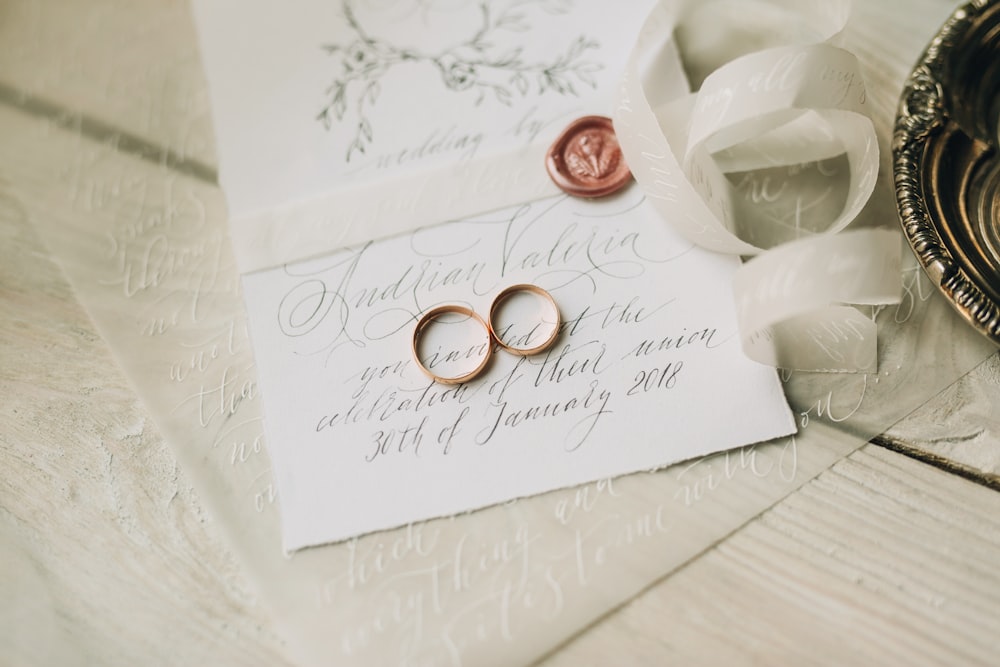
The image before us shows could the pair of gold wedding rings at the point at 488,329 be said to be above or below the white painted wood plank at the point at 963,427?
above

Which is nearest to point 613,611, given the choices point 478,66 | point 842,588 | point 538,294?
point 842,588

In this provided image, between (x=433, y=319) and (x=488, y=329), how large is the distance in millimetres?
55

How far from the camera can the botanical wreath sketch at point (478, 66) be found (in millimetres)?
793

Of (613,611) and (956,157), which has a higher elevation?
(956,157)

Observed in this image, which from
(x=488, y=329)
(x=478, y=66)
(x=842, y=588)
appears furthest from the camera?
(x=478, y=66)

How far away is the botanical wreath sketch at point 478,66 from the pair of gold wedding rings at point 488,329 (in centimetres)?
22

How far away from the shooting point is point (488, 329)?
0.67m

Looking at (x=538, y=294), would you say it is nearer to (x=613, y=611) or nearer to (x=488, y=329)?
(x=488, y=329)

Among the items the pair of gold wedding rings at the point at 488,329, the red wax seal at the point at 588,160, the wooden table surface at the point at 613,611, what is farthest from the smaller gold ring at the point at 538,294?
the wooden table surface at the point at 613,611

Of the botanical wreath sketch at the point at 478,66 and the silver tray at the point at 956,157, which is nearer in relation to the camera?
the silver tray at the point at 956,157

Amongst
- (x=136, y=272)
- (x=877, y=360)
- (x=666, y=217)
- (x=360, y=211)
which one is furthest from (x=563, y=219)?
(x=136, y=272)

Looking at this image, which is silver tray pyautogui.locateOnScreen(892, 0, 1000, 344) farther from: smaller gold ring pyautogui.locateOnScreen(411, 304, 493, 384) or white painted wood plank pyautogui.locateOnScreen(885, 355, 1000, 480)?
smaller gold ring pyautogui.locateOnScreen(411, 304, 493, 384)

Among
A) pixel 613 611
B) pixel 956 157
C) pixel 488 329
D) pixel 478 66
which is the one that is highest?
pixel 478 66
